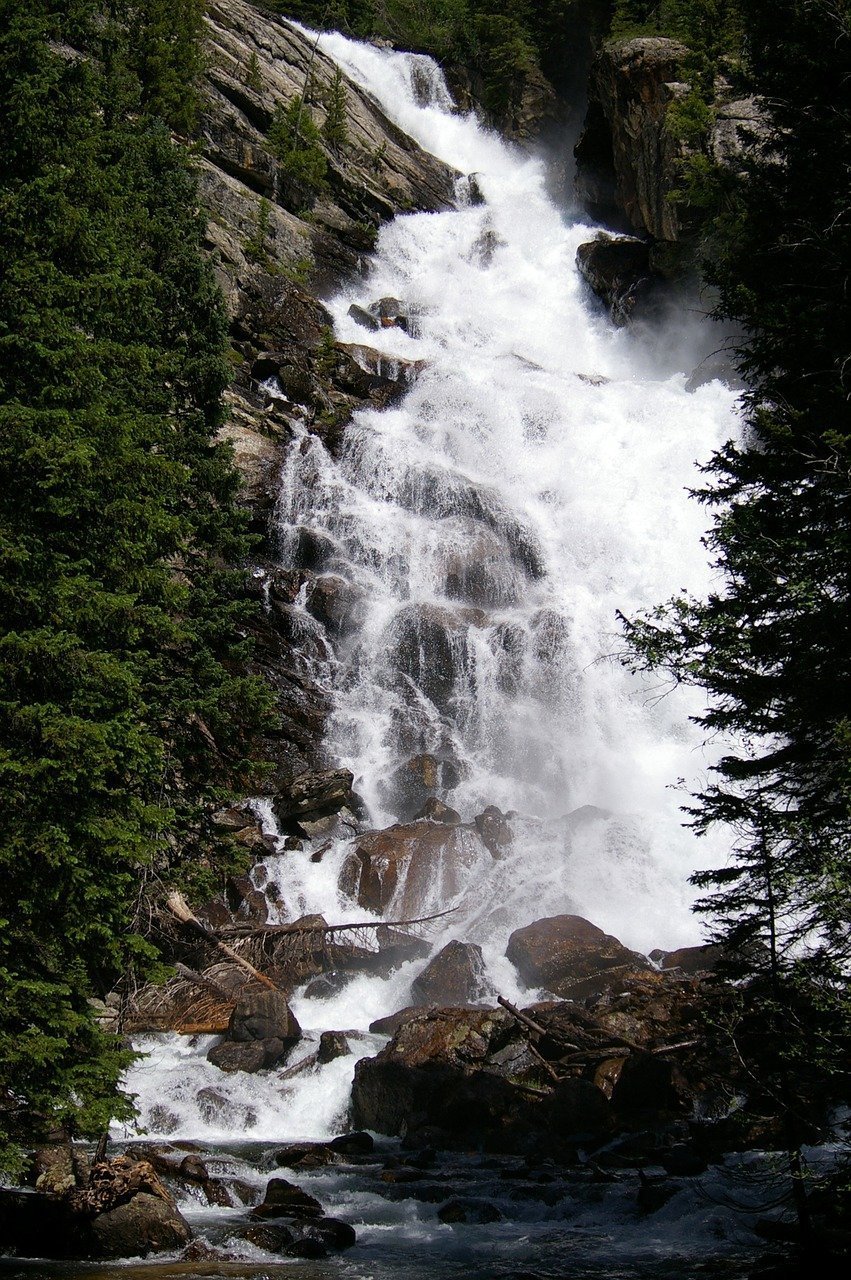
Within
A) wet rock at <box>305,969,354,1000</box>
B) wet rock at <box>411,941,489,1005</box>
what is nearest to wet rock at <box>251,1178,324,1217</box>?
wet rock at <box>411,941,489,1005</box>

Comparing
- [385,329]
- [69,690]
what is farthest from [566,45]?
[69,690]

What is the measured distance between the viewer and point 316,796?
20719mm

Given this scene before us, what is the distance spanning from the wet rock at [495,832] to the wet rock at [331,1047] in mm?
6475

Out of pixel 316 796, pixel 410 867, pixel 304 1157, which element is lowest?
pixel 304 1157

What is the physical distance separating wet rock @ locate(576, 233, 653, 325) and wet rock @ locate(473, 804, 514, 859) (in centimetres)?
2936

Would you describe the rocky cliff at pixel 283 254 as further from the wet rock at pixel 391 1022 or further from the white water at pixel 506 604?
the wet rock at pixel 391 1022

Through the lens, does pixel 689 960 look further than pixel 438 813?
No

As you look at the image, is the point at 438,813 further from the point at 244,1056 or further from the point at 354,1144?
the point at 354,1144

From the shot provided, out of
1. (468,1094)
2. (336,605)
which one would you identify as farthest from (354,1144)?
(336,605)

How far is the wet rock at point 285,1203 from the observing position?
985 centimetres

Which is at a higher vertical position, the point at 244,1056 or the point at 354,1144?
the point at 244,1056

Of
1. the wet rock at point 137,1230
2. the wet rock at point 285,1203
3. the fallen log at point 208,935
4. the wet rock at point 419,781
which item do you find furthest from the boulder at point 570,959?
the wet rock at point 137,1230

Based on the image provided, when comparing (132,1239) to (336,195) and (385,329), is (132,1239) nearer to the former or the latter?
(385,329)

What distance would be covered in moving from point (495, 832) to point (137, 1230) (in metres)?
12.5
